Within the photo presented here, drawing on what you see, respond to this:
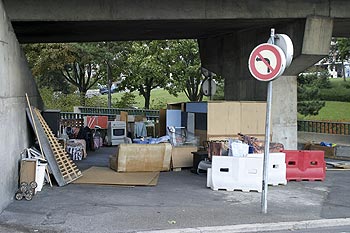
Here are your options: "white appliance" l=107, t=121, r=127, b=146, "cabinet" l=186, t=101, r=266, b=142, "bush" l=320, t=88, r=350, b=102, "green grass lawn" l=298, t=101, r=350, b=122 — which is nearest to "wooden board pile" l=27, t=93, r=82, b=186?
"cabinet" l=186, t=101, r=266, b=142

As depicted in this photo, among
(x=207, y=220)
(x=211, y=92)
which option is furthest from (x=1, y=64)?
(x=211, y=92)

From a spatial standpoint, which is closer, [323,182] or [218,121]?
[323,182]

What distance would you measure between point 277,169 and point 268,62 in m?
3.97

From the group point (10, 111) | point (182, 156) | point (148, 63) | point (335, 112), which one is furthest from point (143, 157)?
point (335, 112)

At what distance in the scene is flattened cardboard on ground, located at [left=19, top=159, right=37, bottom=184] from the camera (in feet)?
34.2

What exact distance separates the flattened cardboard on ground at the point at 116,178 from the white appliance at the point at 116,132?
7.54 metres

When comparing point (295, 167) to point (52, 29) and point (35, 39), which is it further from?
point (35, 39)

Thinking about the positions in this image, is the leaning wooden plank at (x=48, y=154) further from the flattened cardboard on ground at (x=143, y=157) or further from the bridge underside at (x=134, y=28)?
the bridge underside at (x=134, y=28)

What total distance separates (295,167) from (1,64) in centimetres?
745

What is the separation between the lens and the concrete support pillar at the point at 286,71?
13.8 metres

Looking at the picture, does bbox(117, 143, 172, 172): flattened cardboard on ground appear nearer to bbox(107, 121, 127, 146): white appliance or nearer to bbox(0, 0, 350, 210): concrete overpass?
bbox(0, 0, 350, 210): concrete overpass

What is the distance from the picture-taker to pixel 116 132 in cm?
2147

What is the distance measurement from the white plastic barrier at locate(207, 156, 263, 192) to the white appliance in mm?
10837

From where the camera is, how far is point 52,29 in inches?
568
